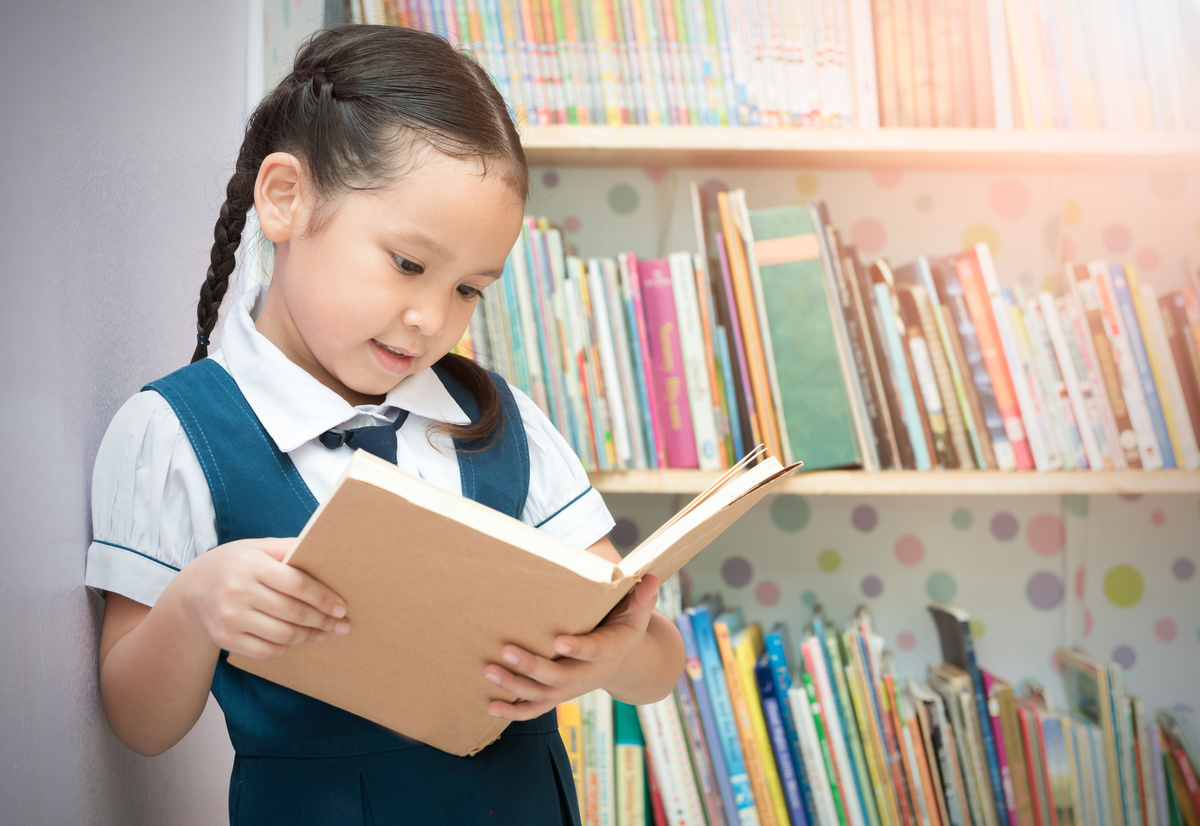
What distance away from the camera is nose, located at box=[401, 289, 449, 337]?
55cm

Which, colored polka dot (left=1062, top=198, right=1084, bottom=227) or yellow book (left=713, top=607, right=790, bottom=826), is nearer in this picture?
yellow book (left=713, top=607, right=790, bottom=826)

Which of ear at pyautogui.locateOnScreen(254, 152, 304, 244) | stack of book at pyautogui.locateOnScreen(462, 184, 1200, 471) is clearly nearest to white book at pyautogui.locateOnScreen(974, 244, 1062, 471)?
stack of book at pyautogui.locateOnScreen(462, 184, 1200, 471)

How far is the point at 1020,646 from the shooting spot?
52.5 inches

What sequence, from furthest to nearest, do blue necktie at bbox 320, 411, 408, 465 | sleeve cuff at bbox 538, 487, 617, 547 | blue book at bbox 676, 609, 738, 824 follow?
blue book at bbox 676, 609, 738, 824 → sleeve cuff at bbox 538, 487, 617, 547 → blue necktie at bbox 320, 411, 408, 465

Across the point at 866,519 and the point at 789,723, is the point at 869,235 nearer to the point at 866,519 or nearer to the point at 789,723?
the point at 866,519

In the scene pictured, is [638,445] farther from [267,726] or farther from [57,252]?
[57,252]

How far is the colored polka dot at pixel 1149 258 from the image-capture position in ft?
4.35

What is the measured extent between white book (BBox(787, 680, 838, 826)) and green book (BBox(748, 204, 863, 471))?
0.32 metres

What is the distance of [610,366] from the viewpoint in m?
1.09

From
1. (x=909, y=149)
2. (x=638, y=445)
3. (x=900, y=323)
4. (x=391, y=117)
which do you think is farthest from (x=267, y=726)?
(x=909, y=149)

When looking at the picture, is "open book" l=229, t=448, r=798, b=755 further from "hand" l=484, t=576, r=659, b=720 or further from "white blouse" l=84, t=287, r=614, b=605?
"white blouse" l=84, t=287, r=614, b=605

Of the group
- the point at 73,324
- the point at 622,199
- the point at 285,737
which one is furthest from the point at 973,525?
the point at 73,324

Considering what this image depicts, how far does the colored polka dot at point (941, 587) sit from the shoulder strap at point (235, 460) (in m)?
1.12

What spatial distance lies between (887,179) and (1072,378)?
448 mm
